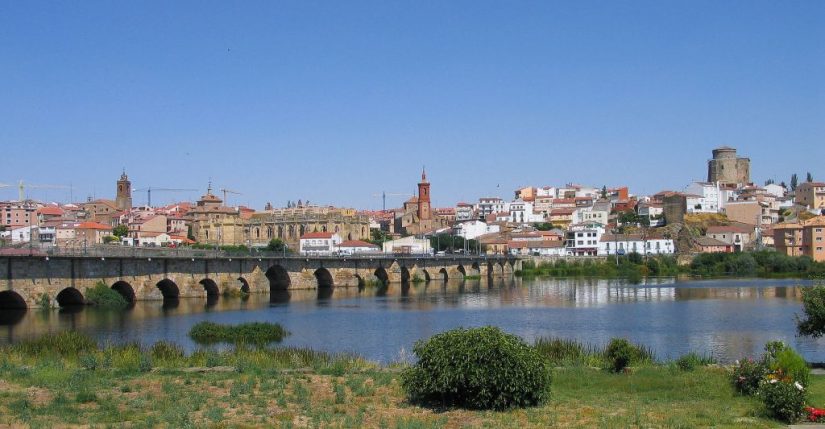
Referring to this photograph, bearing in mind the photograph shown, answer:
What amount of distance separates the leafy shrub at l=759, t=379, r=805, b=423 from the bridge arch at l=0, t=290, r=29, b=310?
1719 inches

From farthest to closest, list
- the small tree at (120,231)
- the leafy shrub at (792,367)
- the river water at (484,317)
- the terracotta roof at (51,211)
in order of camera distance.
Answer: the terracotta roof at (51,211) < the small tree at (120,231) < the river water at (484,317) < the leafy shrub at (792,367)

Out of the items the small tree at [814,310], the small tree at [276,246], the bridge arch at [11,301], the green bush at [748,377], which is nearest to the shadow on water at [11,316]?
the bridge arch at [11,301]

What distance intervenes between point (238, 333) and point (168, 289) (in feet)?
93.9

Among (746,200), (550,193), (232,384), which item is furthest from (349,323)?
(550,193)

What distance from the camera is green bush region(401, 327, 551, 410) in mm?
15102

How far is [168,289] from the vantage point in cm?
6272

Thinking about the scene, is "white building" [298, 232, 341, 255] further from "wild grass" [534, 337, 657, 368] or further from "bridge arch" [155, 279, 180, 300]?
"wild grass" [534, 337, 657, 368]

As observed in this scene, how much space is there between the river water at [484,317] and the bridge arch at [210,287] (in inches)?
120

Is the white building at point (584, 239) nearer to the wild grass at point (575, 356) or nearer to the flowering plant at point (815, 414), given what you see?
the wild grass at point (575, 356)

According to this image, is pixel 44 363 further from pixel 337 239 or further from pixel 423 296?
pixel 337 239

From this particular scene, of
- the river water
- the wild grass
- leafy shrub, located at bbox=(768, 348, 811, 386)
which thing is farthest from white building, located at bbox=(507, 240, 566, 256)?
leafy shrub, located at bbox=(768, 348, 811, 386)

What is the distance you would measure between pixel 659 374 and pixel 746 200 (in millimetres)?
128565

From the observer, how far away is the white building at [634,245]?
116 meters

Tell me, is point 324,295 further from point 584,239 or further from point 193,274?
point 584,239
